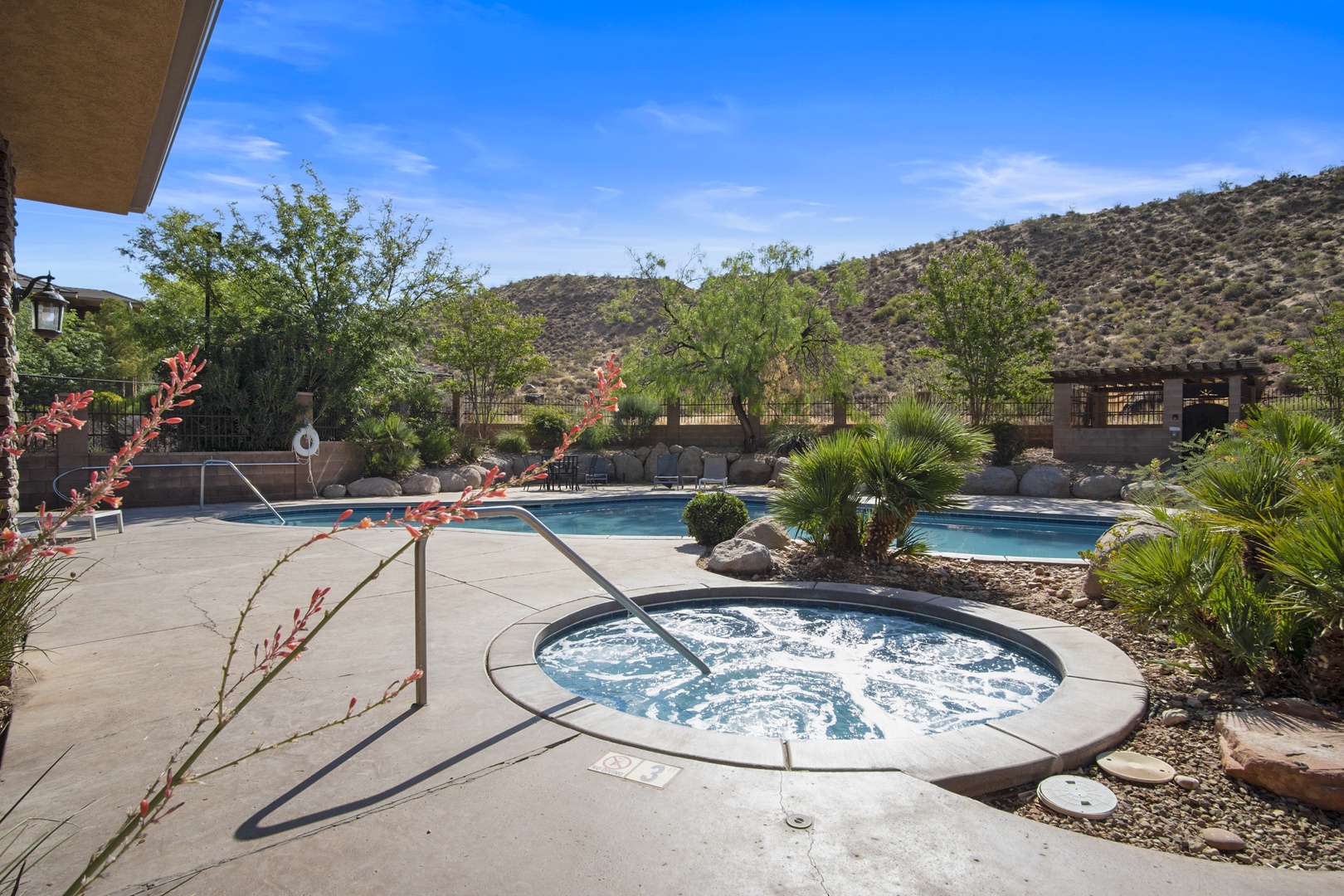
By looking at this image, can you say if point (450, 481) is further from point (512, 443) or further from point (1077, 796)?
point (1077, 796)

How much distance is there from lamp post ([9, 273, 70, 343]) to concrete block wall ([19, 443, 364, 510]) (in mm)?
3255

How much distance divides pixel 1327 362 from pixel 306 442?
2097cm

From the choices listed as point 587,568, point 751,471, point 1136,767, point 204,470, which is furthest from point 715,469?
point 1136,767

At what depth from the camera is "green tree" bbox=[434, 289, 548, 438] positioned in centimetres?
1995

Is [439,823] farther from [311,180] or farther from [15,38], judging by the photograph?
[311,180]

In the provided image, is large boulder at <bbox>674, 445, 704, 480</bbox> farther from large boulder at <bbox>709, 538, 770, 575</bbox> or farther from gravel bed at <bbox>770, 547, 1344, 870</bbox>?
gravel bed at <bbox>770, 547, 1344, 870</bbox>

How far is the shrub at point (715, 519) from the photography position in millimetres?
8258

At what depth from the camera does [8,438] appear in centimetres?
168

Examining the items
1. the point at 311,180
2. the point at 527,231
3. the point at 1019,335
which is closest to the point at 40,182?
the point at 311,180

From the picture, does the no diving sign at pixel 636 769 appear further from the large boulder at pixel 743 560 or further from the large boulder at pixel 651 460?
the large boulder at pixel 651 460

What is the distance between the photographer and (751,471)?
60.1ft

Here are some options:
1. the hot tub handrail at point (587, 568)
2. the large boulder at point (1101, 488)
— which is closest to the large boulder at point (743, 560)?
the hot tub handrail at point (587, 568)

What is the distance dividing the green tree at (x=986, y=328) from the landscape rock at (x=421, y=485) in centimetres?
1220

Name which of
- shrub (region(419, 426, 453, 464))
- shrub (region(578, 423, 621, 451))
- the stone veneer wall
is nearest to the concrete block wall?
shrub (region(419, 426, 453, 464))
